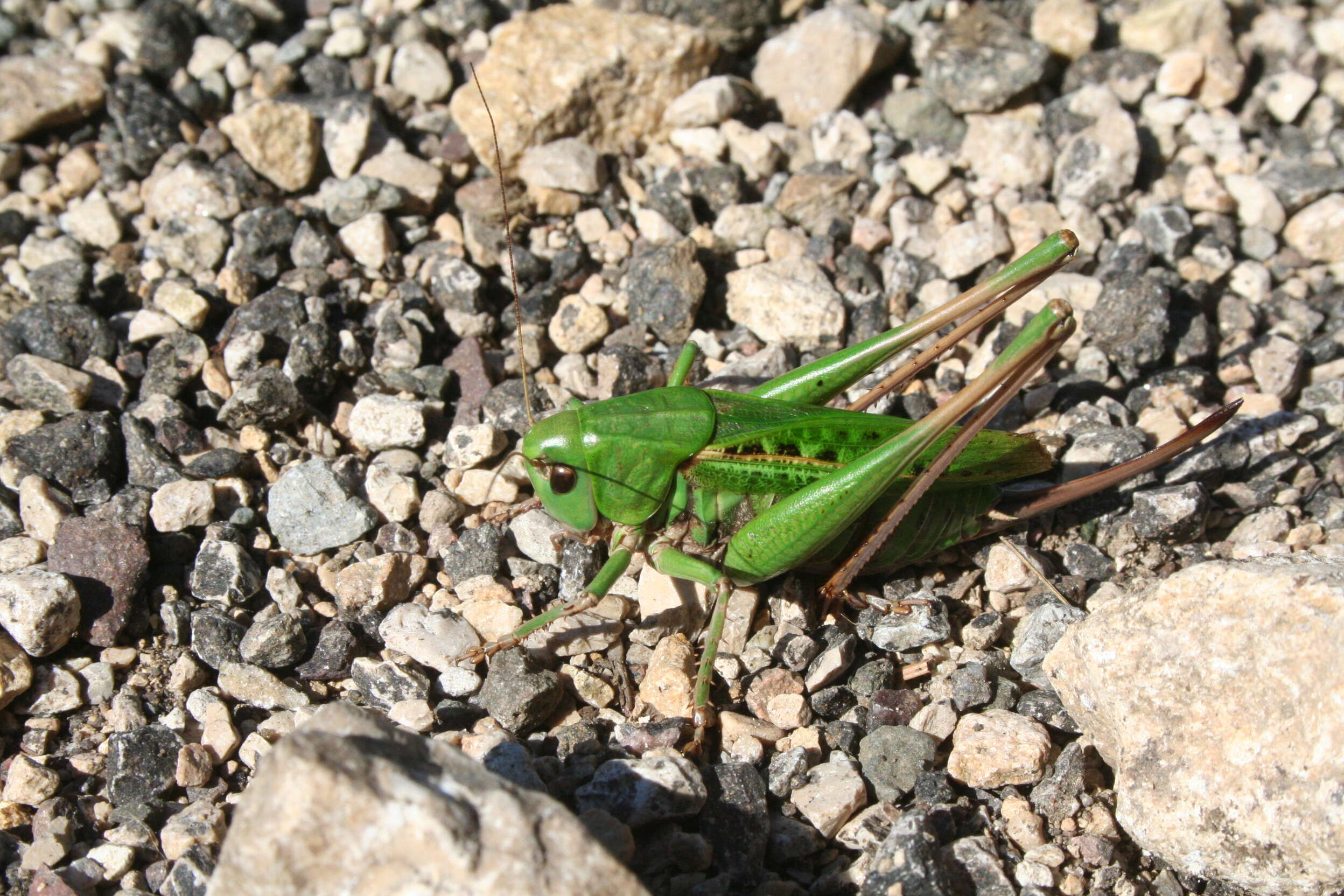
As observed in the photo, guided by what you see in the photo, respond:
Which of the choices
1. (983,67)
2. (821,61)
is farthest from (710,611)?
(983,67)

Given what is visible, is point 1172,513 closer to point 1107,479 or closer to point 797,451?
point 1107,479

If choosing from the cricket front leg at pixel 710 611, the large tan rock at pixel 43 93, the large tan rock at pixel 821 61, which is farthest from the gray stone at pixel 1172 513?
the large tan rock at pixel 43 93

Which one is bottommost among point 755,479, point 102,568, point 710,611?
point 710,611

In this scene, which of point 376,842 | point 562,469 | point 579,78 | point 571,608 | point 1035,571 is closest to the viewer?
point 376,842

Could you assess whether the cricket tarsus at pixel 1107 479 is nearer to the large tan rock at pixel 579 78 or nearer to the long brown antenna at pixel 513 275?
the long brown antenna at pixel 513 275

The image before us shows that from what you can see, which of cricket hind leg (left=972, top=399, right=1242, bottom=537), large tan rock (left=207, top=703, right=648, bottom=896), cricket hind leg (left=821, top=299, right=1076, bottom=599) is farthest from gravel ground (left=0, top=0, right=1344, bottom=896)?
cricket hind leg (left=821, top=299, right=1076, bottom=599)

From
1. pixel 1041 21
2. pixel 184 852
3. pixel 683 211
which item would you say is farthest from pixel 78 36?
pixel 1041 21

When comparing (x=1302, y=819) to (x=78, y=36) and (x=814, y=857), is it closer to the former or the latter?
(x=814, y=857)
